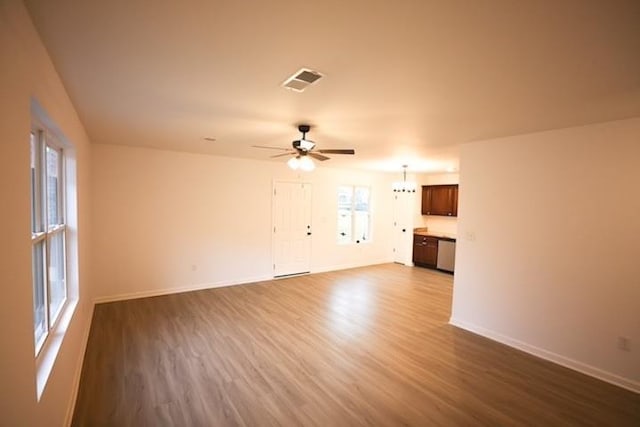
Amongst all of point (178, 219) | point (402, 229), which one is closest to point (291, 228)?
point (178, 219)

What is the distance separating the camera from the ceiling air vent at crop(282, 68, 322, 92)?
6.38ft

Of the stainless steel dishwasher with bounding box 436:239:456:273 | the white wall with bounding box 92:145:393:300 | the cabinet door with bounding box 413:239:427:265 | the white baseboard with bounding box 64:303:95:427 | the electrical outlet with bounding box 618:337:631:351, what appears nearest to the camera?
the white baseboard with bounding box 64:303:95:427

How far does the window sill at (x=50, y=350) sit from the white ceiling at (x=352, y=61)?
1.82m

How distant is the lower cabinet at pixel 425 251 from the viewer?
7320 mm

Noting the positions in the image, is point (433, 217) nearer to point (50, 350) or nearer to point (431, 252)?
point (431, 252)

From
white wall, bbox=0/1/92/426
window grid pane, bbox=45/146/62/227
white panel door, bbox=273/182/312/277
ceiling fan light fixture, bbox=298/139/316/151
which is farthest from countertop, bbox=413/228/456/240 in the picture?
white wall, bbox=0/1/92/426

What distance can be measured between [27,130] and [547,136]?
14.3ft

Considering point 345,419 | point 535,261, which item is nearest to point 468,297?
point 535,261

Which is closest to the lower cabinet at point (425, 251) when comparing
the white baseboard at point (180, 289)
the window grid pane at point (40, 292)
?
the white baseboard at point (180, 289)

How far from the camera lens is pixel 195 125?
10.8 feet

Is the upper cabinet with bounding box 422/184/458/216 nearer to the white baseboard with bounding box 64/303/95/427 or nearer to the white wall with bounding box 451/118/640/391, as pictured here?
the white wall with bounding box 451/118/640/391

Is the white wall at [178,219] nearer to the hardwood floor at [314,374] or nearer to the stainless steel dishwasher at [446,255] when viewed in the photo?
the hardwood floor at [314,374]

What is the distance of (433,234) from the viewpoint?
25.2ft

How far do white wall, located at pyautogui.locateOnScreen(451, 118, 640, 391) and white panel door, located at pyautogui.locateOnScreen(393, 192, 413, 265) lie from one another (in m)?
3.79
